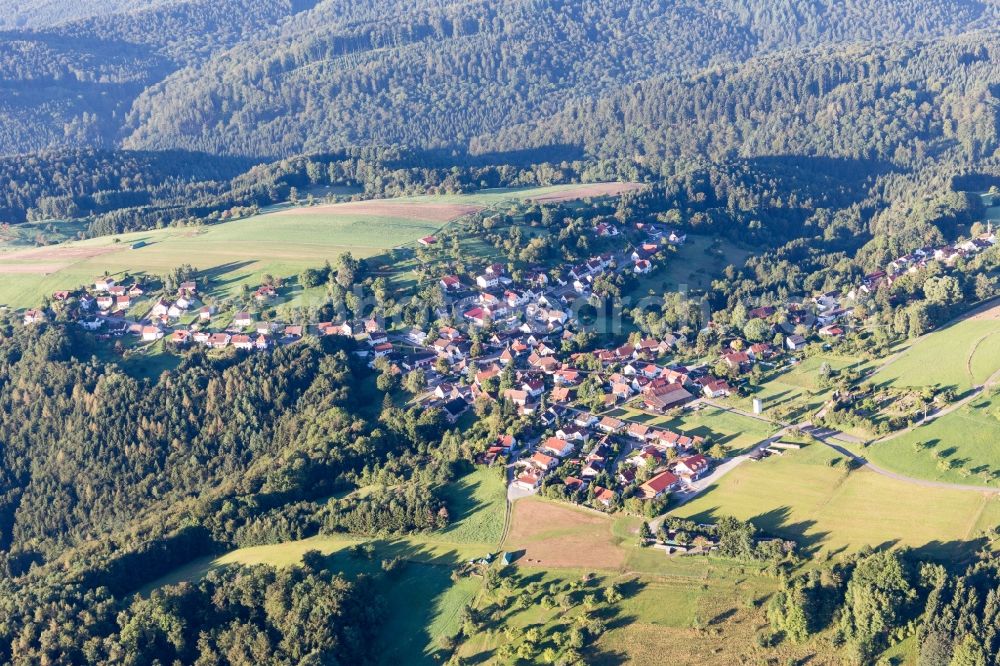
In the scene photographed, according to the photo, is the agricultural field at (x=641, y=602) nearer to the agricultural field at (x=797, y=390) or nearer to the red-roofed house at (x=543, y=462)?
the red-roofed house at (x=543, y=462)

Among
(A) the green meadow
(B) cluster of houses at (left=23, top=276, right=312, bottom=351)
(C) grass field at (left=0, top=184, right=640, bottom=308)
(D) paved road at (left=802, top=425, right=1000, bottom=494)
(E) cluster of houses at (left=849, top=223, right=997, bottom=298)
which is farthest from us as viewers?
(C) grass field at (left=0, top=184, right=640, bottom=308)

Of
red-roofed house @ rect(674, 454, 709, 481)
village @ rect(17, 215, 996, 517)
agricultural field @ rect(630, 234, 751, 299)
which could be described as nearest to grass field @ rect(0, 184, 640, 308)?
village @ rect(17, 215, 996, 517)

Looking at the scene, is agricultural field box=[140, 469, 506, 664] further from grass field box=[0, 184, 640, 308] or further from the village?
grass field box=[0, 184, 640, 308]

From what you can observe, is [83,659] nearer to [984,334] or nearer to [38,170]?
[984,334]

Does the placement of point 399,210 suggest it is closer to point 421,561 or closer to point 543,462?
point 543,462

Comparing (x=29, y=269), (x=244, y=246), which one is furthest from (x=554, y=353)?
(x=29, y=269)

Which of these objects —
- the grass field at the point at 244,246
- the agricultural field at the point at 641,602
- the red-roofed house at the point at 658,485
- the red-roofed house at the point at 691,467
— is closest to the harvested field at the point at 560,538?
the agricultural field at the point at 641,602

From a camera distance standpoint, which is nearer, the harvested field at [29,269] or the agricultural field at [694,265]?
the agricultural field at [694,265]
